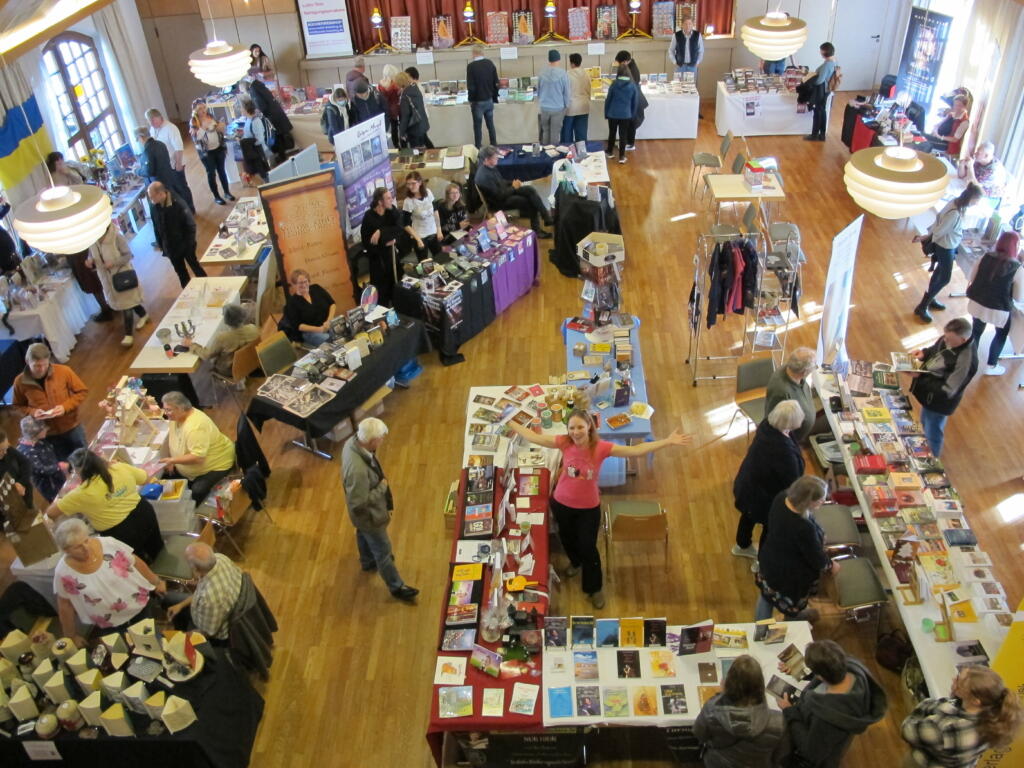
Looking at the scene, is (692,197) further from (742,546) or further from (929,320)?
(742,546)

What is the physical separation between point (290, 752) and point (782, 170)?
32.8ft

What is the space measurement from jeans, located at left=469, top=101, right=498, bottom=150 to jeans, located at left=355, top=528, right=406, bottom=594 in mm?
7969

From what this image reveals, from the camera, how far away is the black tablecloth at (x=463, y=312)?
8.12 m

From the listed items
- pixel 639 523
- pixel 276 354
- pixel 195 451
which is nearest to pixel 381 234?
pixel 276 354

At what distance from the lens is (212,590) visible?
15.8 ft

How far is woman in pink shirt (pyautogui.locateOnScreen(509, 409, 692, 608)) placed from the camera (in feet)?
16.6

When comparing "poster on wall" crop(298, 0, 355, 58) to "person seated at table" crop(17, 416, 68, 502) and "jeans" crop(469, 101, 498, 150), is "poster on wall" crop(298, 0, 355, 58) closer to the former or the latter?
"jeans" crop(469, 101, 498, 150)

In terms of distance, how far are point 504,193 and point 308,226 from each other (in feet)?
9.52

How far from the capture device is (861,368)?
6500 mm

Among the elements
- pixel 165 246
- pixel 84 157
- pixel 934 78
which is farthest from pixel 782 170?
pixel 84 157

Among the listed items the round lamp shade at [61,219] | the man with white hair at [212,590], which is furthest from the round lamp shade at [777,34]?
the man with white hair at [212,590]

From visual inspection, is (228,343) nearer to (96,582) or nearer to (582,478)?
(96,582)

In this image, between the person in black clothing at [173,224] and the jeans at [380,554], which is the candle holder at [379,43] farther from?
the jeans at [380,554]

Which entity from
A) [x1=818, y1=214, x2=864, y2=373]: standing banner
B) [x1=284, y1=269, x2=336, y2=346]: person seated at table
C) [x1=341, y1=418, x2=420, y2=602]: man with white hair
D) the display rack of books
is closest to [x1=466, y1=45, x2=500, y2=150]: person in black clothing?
[x1=284, y1=269, x2=336, y2=346]: person seated at table
